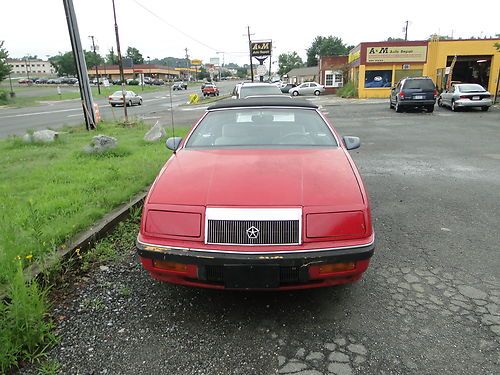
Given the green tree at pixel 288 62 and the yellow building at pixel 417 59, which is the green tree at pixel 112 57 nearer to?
the green tree at pixel 288 62

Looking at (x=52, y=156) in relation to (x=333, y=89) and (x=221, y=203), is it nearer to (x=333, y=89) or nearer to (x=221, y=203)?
(x=221, y=203)

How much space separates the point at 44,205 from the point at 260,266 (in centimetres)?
346

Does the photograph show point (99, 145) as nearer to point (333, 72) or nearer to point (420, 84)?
point (420, 84)

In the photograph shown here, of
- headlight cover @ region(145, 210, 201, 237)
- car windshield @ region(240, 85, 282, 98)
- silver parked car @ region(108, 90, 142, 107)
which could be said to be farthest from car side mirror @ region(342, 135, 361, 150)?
silver parked car @ region(108, 90, 142, 107)

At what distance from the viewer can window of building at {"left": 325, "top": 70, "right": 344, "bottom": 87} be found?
45.6 meters

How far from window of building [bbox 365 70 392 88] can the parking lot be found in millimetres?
30648

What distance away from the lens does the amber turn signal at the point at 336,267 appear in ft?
9.05

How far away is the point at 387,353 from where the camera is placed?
2617mm

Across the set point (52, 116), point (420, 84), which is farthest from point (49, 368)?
point (52, 116)

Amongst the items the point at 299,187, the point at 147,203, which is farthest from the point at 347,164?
the point at 147,203

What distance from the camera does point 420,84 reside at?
66.2 feet

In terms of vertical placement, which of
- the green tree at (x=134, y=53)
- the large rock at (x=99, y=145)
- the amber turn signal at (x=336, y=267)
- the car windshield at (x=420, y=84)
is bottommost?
the large rock at (x=99, y=145)

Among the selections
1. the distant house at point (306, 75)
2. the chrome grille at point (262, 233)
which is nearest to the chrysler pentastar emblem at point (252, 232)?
the chrome grille at point (262, 233)

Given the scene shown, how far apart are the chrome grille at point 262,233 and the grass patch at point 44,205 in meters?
1.38
